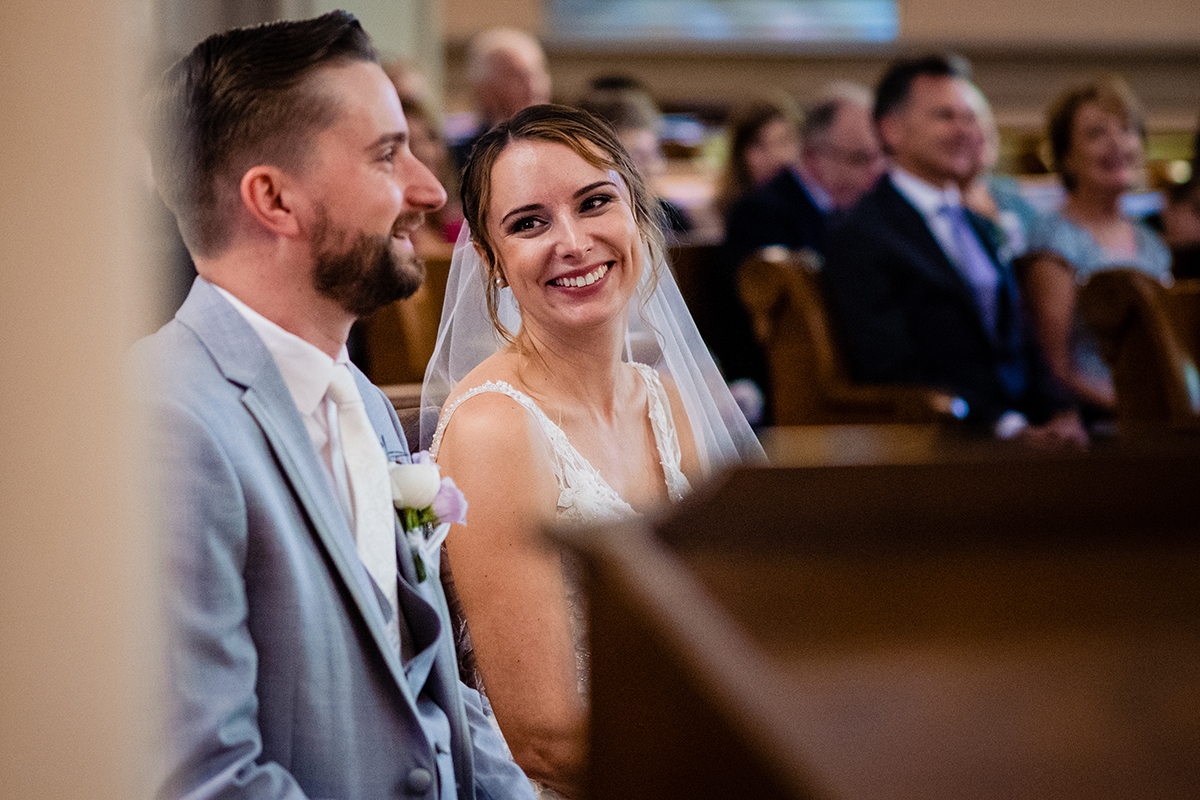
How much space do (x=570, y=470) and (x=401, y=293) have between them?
0.39 meters

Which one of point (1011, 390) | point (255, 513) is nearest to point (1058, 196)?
point (1011, 390)

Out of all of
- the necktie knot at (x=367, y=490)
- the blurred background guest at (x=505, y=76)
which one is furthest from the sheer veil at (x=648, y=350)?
the blurred background guest at (x=505, y=76)

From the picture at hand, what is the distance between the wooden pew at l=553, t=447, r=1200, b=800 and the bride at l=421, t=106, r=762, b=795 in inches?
14.4

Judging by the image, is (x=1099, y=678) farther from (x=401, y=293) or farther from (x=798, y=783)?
(x=401, y=293)

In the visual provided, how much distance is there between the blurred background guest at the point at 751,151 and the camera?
3.88m

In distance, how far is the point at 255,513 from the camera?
2.47 ft

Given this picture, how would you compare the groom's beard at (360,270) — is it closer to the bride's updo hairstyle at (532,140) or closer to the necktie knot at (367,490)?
the necktie knot at (367,490)

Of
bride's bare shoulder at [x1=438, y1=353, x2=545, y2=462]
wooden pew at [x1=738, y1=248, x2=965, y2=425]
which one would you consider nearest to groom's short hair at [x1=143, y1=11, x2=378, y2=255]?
bride's bare shoulder at [x1=438, y1=353, x2=545, y2=462]

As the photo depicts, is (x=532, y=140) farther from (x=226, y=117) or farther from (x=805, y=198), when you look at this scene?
(x=805, y=198)

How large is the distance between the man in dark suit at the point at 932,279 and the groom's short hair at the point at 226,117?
7.06ft

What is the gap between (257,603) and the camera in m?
0.76

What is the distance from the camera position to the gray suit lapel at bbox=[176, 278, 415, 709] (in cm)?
76

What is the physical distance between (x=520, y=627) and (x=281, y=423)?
360 mm

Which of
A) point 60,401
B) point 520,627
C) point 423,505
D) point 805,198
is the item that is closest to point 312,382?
point 423,505
